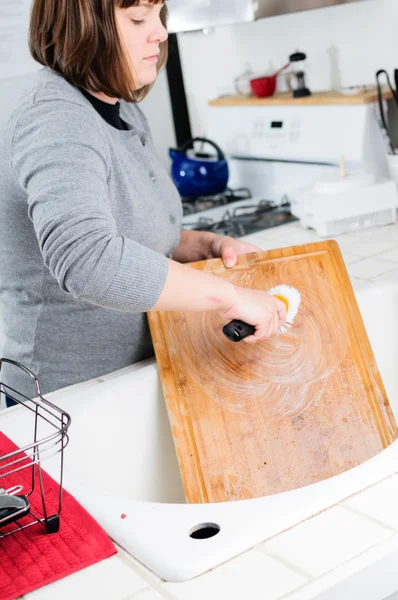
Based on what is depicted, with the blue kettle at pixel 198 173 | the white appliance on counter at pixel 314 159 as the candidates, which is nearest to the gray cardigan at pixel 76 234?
the white appliance on counter at pixel 314 159

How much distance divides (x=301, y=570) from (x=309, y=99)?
1826 millimetres

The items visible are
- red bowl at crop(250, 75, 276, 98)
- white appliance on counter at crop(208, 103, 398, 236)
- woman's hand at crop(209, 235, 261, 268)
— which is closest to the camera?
woman's hand at crop(209, 235, 261, 268)

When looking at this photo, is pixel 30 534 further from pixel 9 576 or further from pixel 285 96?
pixel 285 96

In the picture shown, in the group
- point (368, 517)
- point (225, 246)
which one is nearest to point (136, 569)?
point (368, 517)

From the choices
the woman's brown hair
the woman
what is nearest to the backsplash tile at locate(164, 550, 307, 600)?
the woman

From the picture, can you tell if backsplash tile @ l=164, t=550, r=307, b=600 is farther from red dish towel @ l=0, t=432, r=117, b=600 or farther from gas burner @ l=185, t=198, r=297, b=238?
gas burner @ l=185, t=198, r=297, b=238

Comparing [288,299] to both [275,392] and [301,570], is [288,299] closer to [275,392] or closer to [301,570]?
[275,392]

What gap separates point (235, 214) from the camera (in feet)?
7.91

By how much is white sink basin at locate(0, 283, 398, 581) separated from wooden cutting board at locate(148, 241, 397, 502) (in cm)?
8

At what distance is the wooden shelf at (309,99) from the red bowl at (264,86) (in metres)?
0.02

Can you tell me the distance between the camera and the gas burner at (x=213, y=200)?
8.36ft

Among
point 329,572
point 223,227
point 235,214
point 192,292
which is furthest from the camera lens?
point 235,214

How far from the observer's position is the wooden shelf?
A: 212 cm

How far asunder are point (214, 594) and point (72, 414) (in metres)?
0.52
